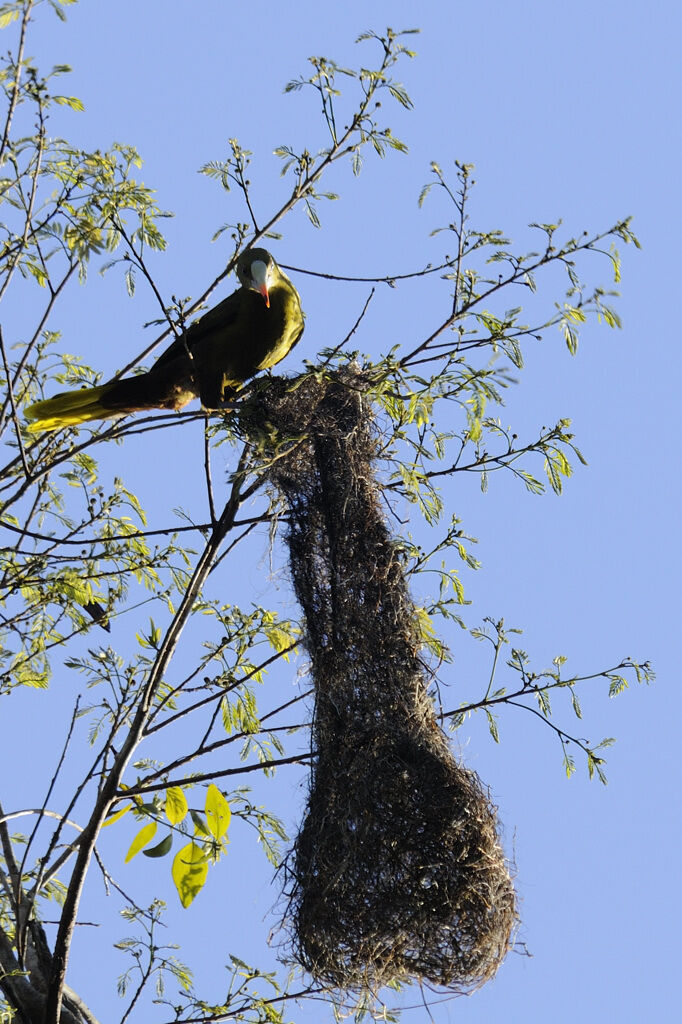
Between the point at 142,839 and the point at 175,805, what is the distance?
0.15 meters

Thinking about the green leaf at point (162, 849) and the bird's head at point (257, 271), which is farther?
the bird's head at point (257, 271)

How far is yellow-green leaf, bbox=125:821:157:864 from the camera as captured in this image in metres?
3.74

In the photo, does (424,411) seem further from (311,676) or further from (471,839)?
(471,839)

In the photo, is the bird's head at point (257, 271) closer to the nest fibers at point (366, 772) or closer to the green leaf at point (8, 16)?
the nest fibers at point (366, 772)

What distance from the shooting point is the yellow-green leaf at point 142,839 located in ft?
12.3

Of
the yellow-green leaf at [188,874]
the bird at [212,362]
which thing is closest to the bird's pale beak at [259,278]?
the bird at [212,362]

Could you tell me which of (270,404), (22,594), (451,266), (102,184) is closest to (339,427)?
(270,404)

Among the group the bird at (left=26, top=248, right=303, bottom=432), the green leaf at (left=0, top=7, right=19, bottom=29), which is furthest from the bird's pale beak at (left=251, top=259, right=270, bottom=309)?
the green leaf at (left=0, top=7, right=19, bottom=29)

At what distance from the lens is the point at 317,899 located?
3.29 metres

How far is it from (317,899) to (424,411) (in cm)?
143

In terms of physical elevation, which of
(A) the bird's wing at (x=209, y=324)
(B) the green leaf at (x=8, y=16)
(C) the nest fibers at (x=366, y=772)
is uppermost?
(B) the green leaf at (x=8, y=16)

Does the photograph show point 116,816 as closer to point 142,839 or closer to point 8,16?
point 142,839

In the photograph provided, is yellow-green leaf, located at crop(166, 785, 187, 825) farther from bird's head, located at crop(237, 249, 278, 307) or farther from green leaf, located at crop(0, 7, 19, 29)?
green leaf, located at crop(0, 7, 19, 29)

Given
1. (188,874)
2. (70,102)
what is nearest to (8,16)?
(70,102)
